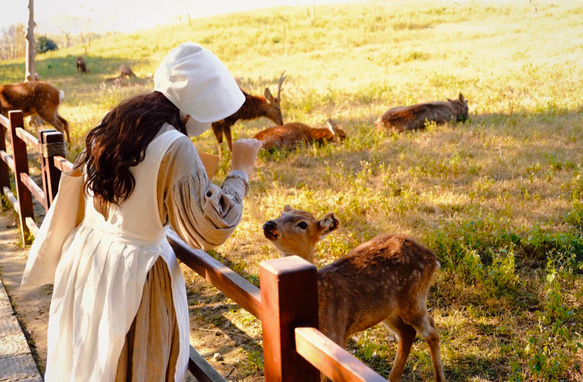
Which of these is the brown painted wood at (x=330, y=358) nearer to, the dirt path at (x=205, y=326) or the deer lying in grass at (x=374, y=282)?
the deer lying in grass at (x=374, y=282)

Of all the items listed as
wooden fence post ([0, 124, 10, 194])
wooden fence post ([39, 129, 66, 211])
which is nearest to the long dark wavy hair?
wooden fence post ([39, 129, 66, 211])

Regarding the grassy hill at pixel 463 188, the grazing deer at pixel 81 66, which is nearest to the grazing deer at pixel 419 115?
the grassy hill at pixel 463 188

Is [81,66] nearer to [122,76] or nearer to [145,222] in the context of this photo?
[122,76]

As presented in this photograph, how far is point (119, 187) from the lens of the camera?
8.79ft

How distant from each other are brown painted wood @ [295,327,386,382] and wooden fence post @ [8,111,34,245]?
5.83 metres

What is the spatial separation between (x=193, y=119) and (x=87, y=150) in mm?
542

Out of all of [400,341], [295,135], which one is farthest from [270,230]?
[295,135]

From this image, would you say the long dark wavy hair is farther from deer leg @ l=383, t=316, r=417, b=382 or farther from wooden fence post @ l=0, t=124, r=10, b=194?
wooden fence post @ l=0, t=124, r=10, b=194

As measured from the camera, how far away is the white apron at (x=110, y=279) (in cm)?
275

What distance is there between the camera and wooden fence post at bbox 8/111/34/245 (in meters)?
7.10

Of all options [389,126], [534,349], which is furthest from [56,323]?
[389,126]

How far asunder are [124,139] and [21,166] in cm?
516

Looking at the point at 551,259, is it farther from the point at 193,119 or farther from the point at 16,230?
the point at 16,230

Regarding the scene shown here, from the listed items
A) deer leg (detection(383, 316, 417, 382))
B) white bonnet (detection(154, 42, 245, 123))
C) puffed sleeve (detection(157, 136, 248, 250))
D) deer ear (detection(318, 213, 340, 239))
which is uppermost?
white bonnet (detection(154, 42, 245, 123))
